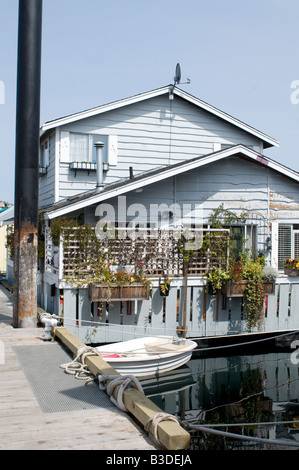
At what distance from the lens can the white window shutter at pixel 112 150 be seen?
15078 millimetres

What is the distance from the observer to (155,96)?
1562cm

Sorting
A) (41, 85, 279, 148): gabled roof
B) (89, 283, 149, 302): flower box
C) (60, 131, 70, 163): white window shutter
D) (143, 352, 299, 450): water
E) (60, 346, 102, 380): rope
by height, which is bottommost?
(143, 352, 299, 450): water

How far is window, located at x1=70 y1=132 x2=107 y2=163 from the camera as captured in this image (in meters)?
14.8

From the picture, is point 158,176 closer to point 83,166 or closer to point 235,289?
point 83,166

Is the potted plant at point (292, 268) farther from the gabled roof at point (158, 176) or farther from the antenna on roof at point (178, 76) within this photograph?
the antenna on roof at point (178, 76)

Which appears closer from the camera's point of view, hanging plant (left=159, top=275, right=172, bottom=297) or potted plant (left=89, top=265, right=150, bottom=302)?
potted plant (left=89, top=265, right=150, bottom=302)

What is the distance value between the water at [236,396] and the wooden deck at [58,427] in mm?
3379

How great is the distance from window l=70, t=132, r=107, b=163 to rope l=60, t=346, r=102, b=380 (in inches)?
353

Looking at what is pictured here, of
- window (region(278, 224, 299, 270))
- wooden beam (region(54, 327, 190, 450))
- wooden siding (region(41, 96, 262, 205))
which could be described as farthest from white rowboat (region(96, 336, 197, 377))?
wooden siding (region(41, 96, 262, 205))

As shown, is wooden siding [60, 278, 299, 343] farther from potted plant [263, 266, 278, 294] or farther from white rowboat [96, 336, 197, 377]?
potted plant [263, 266, 278, 294]

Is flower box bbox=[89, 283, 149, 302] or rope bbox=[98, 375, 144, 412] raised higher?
flower box bbox=[89, 283, 149, 302]

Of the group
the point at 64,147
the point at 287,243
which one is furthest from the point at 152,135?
the point at 287,243

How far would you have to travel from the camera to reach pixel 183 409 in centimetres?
953

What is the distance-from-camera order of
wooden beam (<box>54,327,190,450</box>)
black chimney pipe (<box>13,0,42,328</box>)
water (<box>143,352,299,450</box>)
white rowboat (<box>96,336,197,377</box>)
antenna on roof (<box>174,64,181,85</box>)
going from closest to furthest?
1. wooden beam (<box>54,327,190,450</box>)
2. water (<box>143,352,299,450</box>)
3. black chimney pipe (<box>13,0,42,328</box>)
4. white rowboat (<box>96,336,197,377</box>)
5. antenna on roof (<box>174,64,181,85</box>)
